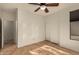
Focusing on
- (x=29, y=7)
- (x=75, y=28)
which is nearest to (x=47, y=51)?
(x=75, y=28)

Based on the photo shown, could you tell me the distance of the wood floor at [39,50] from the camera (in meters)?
1.46

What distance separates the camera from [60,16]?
1.65m

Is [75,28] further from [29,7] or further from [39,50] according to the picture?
[29,7]

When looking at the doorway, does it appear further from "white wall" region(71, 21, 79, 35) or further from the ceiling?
"white wall" region(71, 21, 79, 35)

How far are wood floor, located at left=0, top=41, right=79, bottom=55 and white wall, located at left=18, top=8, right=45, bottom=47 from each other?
8 centimetres

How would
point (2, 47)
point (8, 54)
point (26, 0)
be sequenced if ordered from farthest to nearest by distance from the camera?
point (2, 47), point (8, 54), point (26, 0)

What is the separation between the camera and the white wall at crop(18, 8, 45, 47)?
157cm

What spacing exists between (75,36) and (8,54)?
99 cm

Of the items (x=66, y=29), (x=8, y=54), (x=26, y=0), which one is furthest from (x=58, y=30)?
(x=8, y=54)

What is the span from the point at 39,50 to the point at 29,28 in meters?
0.37

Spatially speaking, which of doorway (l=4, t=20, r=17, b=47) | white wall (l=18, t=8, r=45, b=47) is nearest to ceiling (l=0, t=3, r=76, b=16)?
white wall (l=18, t=8, r=45, b=47)

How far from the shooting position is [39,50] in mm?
1512

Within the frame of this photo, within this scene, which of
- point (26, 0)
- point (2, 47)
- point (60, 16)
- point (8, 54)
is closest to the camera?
point (26, 0)

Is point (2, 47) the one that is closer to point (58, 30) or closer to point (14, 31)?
point (14, 31)
